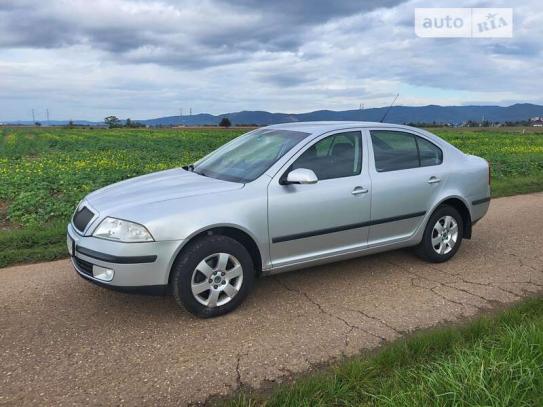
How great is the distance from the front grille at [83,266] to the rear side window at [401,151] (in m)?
2.76

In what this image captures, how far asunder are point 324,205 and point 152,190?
149cm

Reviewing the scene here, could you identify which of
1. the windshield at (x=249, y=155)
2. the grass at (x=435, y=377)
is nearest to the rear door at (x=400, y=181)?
the windshield at (x=249, y=155)

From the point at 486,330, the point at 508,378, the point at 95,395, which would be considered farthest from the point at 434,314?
the point at 95,395

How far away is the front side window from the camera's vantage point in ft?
14.4

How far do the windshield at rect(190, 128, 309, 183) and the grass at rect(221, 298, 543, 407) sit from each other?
73.2 inches

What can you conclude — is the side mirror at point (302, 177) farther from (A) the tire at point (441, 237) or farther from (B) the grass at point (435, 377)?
(A) the tire at point (441, 237)

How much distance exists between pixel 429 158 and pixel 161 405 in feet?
12.3

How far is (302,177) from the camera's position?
3969 mm

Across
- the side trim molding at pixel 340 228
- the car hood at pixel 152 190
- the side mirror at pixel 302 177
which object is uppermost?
the side mirror at pixel 302 177

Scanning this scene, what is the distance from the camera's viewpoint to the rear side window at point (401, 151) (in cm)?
484

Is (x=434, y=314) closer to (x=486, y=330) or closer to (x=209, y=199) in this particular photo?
(x=486, y=330)

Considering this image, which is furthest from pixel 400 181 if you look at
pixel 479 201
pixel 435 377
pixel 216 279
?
pixel 435 377

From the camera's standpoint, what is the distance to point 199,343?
3514 millimetres

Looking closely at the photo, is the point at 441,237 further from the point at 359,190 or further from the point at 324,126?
the point at 324,126
